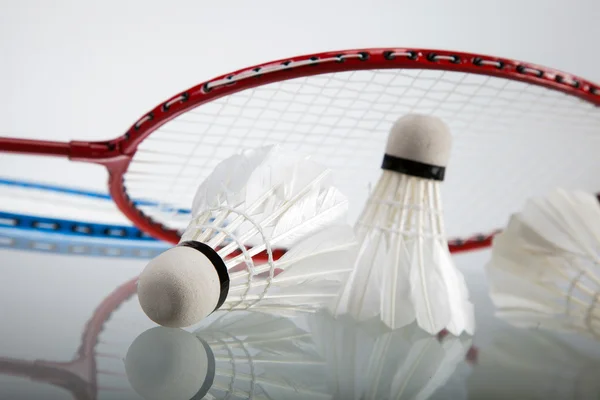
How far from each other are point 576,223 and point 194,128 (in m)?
1.72

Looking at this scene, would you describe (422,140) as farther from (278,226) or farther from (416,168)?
(278,226)

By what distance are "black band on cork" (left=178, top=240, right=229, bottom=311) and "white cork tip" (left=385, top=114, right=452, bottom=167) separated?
1.07ft

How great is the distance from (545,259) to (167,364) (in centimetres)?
69

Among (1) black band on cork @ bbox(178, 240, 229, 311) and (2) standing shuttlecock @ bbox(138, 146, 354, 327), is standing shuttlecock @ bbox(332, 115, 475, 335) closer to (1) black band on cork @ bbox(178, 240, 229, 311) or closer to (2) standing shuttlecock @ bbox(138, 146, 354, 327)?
(2) standing shuttlecock @ bbox(138, 146, 354, 327)

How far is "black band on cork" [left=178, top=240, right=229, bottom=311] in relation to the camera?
95 centimetres

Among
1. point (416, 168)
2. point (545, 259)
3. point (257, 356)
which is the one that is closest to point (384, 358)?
point (257, 356)

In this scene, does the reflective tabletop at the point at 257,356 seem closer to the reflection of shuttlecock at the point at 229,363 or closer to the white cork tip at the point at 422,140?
the reflection of shuttlecock at the point at 229,363

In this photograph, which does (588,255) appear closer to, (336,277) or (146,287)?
(336,277)

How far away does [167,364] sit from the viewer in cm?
90

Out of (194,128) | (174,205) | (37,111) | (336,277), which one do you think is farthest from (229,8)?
(336,277)

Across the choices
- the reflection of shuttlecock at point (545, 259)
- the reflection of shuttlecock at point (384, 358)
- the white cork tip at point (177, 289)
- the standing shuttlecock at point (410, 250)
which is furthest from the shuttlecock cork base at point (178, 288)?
the reflection of shuttlecock at point (545, 259)

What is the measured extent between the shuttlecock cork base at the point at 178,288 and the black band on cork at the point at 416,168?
343 mm

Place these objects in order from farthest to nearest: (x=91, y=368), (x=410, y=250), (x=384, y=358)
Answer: (x=410, y=250) < (x=384, y=358) < (x=91, y=368)

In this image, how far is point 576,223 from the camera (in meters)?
1.25
